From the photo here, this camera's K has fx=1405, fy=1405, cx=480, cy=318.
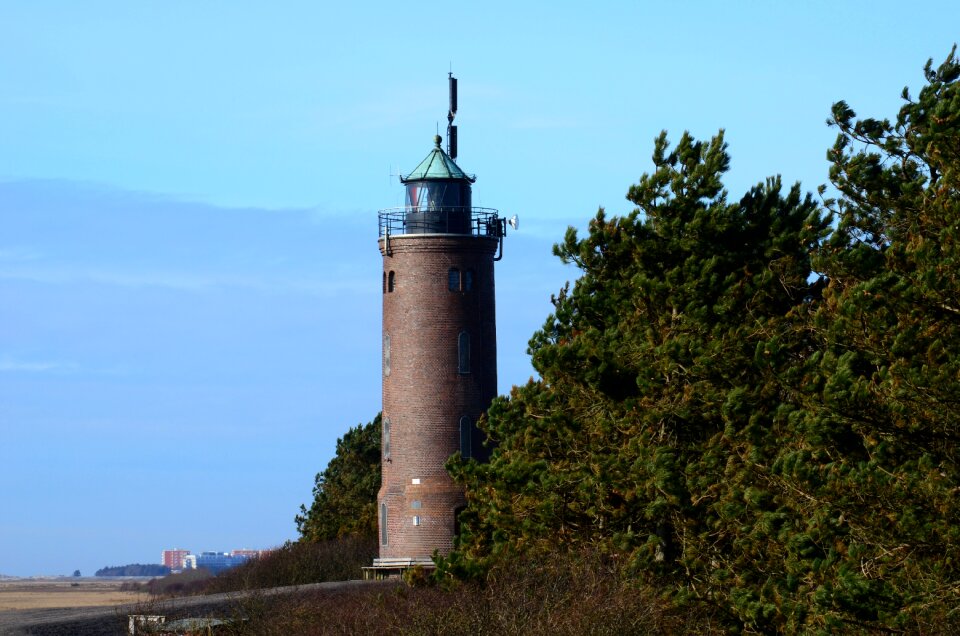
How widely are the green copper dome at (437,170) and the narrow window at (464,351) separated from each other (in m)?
5.94

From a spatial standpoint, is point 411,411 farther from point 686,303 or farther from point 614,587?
point 614,587

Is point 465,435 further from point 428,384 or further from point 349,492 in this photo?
point 349,492

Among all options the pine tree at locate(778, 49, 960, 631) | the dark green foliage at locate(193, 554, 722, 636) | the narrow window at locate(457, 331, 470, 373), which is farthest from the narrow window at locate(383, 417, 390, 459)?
the pine tree at locate(778, 49, 960, 631)

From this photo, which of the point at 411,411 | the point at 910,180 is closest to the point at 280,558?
the point at 411,411

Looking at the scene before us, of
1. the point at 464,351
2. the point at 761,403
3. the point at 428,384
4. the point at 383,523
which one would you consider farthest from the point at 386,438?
the point at 761,403

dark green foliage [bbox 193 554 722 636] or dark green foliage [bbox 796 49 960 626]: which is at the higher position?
dark green foliage [bbox 796 49 960 626]

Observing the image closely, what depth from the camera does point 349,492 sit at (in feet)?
207

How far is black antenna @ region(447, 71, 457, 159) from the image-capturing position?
54.6 m

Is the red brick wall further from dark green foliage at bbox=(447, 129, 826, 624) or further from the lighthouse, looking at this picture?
dark green foliage at bbox=(447, 129, 826, 624)

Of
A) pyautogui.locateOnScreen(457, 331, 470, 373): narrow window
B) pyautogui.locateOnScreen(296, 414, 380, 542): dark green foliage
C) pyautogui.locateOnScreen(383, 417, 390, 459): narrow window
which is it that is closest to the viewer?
pyautogui.locateOnScreen(457, 331, 470, 373): narrow window

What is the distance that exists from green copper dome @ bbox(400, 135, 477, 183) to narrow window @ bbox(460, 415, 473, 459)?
9050mm

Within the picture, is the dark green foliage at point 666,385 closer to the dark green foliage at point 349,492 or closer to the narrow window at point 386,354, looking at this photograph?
the narrow window at point 386,354

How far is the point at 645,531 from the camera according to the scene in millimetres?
28078

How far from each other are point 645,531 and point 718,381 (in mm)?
3449
